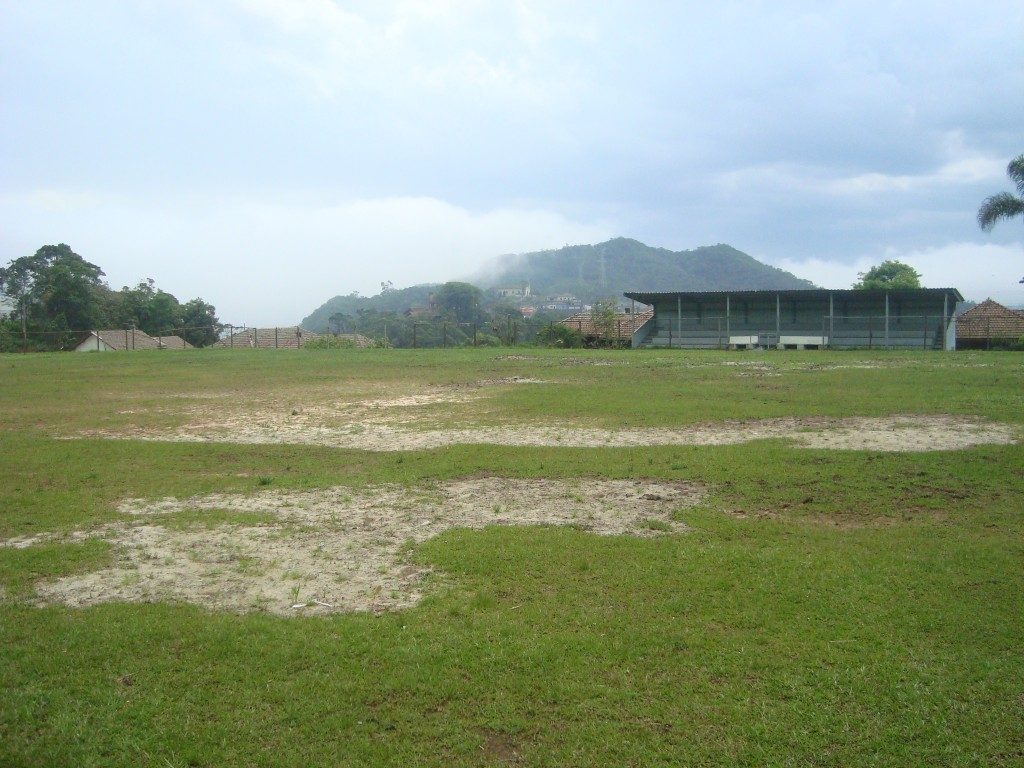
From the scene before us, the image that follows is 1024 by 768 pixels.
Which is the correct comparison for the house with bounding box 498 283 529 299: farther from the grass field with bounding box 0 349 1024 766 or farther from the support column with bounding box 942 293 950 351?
the grass field with bounding box 0 349 1024 766

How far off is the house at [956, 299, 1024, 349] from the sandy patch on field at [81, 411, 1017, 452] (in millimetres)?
41666

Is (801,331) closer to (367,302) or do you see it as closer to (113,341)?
(113,341)

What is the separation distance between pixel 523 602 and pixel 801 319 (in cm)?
5380

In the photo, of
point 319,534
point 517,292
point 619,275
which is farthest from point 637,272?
point 319,534

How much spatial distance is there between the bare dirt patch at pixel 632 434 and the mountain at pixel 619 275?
403 ft

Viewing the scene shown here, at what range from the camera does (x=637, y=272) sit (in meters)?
166

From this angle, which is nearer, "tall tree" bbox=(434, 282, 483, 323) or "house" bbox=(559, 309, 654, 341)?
"house" bbox=(559, 309, 654, 341)

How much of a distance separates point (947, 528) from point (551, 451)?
5.91m

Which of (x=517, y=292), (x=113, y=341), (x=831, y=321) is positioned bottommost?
(x=113, y=341)

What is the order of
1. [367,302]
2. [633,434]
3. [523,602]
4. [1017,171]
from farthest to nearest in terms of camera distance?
[367,302], [1017,171], [633,434], [523,602]

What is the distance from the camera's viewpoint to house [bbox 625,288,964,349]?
1977 inches

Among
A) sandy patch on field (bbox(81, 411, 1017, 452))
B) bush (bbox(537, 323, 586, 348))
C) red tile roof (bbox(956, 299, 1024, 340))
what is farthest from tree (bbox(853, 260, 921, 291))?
sandy patch on field (bbox(81, 411, 1017, 452))

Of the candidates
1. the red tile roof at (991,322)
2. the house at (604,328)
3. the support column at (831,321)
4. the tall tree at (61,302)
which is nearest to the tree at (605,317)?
the house at (604,328)

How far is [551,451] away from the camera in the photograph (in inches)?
484
